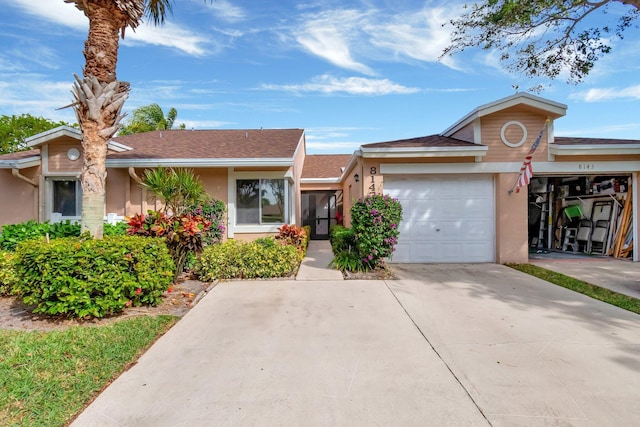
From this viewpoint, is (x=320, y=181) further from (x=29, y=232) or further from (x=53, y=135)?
(x=29, y=232)

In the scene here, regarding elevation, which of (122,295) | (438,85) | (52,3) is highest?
(438,85)

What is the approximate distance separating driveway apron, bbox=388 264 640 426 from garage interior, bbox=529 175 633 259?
6.33 m

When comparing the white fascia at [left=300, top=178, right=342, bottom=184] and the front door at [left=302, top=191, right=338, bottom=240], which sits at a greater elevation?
the white fascia at [left=300, top=178, right=342, bottom=184]

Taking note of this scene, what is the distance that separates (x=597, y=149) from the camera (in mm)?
9391

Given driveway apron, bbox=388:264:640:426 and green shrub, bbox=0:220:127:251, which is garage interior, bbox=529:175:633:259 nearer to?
driveway apron, bbox=388:264:640:426

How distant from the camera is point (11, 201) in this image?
10164 millimetres

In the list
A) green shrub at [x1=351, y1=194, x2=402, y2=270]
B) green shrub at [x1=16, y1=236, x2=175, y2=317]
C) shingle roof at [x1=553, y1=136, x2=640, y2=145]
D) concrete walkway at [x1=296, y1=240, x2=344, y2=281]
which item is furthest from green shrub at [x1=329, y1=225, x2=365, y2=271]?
shingle roof at [x1=553, y1=136, x2=640, y2=145]

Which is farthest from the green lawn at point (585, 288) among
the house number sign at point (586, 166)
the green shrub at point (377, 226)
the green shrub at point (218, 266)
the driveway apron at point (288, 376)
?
the green shrub at point (218, 266)

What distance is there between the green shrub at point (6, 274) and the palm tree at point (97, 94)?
1626 mm

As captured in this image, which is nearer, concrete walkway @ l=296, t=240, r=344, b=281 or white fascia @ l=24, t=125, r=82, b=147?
concrete walkway @ l=296, t=240, r=344, b=281

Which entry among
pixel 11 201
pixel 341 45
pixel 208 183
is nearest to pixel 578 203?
pixel 341 45

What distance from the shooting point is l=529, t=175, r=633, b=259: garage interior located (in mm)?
10438

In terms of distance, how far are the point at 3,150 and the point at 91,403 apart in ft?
106

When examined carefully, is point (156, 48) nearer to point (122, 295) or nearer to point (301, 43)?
point (301, 43)
